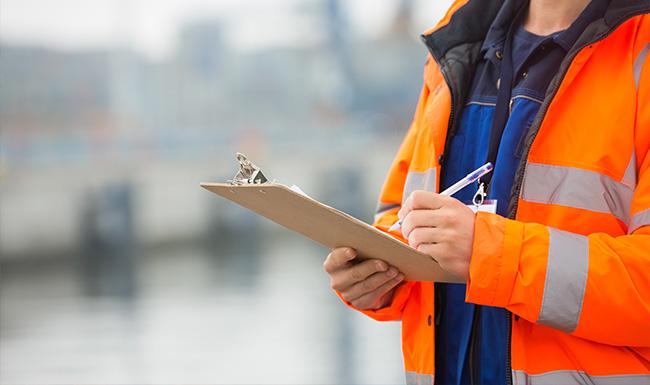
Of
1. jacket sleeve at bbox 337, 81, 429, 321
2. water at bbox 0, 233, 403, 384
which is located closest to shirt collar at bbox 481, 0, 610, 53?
jacket sleeve at bbox 337, 81, 429, 321

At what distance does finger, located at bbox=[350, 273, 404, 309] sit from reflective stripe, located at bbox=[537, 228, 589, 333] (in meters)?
0.26

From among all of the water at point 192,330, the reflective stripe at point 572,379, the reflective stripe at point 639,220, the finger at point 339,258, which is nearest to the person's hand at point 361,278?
the finger at point 339,258

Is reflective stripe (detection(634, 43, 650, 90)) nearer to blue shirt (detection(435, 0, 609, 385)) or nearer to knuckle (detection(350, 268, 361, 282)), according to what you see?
blue shirt (detection(435, 0, 609, 385))

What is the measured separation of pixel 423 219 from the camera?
1.27 metres

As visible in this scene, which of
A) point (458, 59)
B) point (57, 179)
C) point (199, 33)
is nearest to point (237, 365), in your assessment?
point (458, 59)

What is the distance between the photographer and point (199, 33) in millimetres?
12500

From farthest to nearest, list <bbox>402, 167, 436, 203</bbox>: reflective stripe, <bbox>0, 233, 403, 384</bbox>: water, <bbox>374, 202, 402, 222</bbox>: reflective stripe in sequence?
<bbox>0, 233, 403, 384</bbox>: water
<bbox>374, 202, 402, 222</bbox>: reflective stripe
<bbox>402, 167, 436, 203</bbox>: reflective stripe

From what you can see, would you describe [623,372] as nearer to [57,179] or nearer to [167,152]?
[57,179]

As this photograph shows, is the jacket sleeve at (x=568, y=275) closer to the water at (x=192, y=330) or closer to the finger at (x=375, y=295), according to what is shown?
the finger at (x=375, y=295)

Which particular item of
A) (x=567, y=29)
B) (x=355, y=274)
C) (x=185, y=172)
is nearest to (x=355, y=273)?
(x=355, y=274)

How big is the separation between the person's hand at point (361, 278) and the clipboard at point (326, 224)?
12 mm

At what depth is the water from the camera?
4.39 meters

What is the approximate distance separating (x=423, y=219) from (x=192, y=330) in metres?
4.22

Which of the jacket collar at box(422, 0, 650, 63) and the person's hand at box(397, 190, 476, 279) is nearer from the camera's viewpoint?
the person's hand at box(397, 190, 476, 279)
